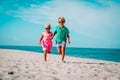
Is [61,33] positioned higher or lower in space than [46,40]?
higher

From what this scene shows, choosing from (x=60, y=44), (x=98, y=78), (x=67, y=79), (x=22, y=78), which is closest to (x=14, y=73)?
(x=22, y=78)

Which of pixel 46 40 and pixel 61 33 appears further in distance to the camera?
pixel 46 40

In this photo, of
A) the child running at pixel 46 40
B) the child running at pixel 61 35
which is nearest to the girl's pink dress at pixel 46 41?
the child running at pixel 46 40

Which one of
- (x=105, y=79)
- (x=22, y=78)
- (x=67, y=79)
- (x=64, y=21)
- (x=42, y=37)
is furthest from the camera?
(x=42, y=37)

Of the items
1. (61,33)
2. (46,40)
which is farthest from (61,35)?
(46,40)

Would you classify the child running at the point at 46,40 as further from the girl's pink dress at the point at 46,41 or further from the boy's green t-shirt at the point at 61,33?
the boy's green t-shirt at the point at 61,33

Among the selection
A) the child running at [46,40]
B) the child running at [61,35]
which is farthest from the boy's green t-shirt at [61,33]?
the child running at [46,40]

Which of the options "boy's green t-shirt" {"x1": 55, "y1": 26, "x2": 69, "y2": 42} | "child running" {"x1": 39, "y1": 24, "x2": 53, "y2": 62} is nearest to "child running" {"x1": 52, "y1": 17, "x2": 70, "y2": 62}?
"boy's green t-shirt" {"x1": 55, "y1": 26, "x2": 69, "y2": 42}

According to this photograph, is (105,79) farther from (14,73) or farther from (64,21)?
(64,21)

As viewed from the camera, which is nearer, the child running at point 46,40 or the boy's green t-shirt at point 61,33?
the boy's green t-shirt at point 61,33

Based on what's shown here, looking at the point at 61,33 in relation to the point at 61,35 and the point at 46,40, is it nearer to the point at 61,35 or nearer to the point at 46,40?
the point at 61,35

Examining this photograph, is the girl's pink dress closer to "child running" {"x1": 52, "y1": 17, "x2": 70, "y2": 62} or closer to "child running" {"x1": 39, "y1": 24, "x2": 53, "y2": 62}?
"child running" {"x1": 39, "y1": 24, "x2": 53, "y2": 62}

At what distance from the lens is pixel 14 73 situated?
4910 millimetres

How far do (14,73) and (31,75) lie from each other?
1.52 feet
